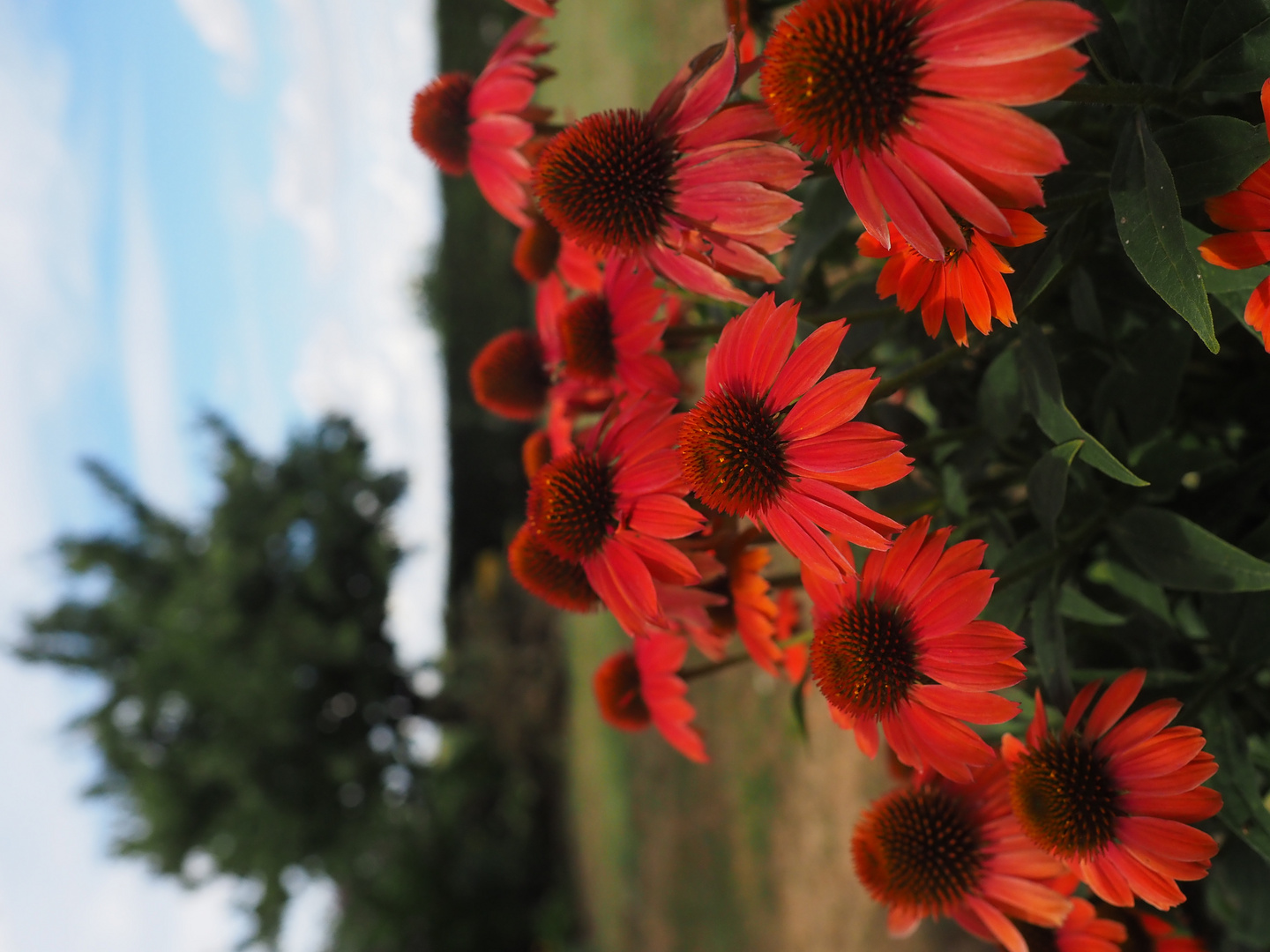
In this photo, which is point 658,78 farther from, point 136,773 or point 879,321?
point 136,773

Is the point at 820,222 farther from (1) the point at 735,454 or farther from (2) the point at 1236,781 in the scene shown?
(2) the point at 1236,781

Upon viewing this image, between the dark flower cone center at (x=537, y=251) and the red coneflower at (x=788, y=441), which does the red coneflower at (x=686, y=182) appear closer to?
the red coneflower at (x=788, y=441)

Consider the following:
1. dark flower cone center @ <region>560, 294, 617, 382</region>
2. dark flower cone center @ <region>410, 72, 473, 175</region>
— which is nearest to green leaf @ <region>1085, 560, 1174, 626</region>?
dark flower cone center @ <region>560, 294, 617, 382</region>

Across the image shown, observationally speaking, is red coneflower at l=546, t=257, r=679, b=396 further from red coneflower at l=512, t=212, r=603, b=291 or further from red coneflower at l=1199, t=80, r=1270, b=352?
red coneflower at l=1199, t=80, r=1270, b=352

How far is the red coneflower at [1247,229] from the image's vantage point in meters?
0.39

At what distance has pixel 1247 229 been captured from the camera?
399 millimetres

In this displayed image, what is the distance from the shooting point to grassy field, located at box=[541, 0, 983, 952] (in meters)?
2.64

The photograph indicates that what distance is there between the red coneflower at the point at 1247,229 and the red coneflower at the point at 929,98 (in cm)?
13

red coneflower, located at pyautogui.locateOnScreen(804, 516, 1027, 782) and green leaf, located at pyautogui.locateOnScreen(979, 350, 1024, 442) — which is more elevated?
green leaf, located at pyautogui.locateOnScreen(979, 350, 1024, 442)

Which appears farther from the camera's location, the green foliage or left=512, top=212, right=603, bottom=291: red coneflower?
the green foliage

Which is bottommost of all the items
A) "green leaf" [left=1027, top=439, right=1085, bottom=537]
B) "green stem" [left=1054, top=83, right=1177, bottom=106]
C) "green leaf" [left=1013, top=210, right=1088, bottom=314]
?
"green leaf" [left=1027, top=439, right=1085, bottom=537]

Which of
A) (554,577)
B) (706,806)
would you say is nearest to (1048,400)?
(554,577)

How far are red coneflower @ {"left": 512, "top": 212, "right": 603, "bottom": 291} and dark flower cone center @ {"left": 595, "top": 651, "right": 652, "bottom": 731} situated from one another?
373mm

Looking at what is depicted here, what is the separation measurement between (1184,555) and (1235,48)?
0.30m
